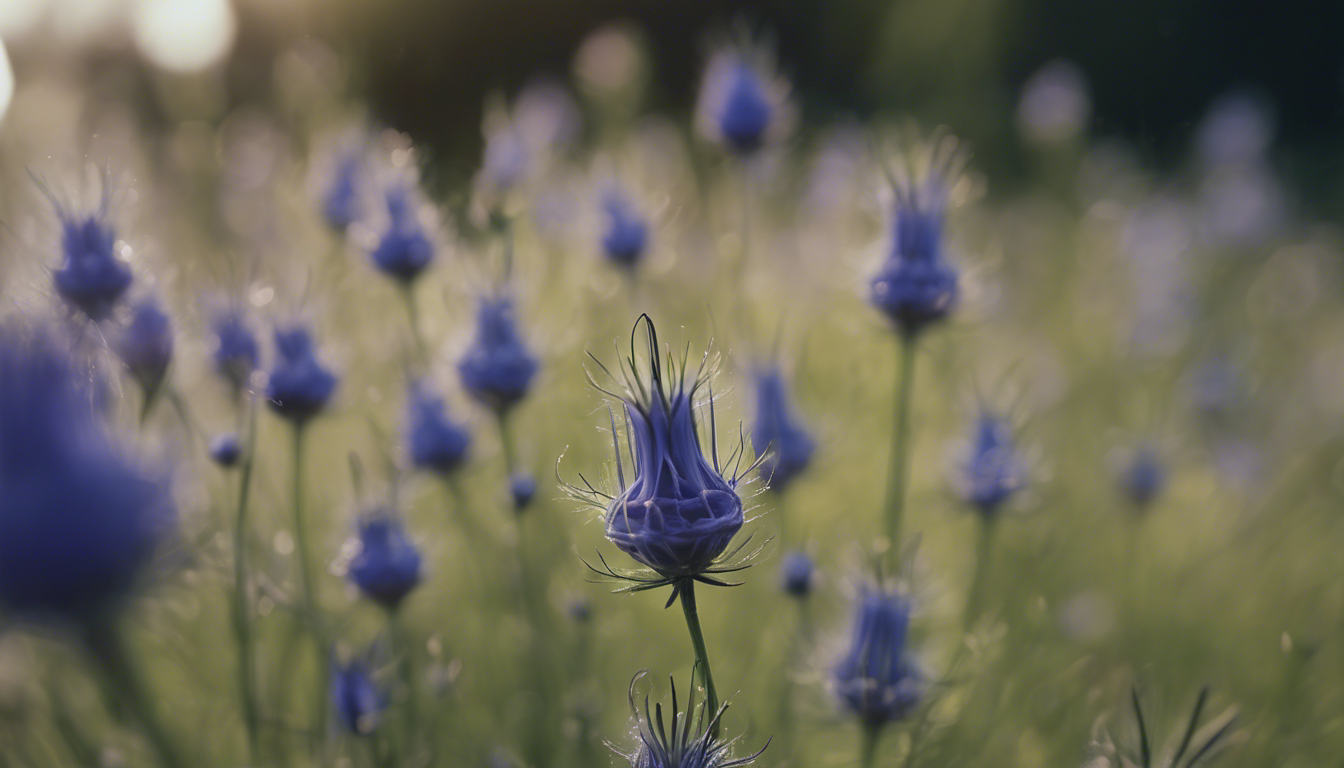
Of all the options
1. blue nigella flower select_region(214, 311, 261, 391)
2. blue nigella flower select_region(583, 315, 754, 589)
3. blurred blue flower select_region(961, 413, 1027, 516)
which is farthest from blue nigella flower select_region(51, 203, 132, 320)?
blurred blue flower select_region(961, 413, 1027, 516)

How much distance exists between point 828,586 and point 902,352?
280 millimetres

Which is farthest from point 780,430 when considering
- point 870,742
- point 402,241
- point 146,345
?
point 146,345

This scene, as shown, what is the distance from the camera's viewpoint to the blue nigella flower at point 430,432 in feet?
2.89

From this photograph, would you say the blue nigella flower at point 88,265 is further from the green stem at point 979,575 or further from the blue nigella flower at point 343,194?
the green stem at point 979,575

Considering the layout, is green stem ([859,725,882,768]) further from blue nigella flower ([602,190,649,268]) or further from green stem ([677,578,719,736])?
blue nigella flower ([602,190,649,268])

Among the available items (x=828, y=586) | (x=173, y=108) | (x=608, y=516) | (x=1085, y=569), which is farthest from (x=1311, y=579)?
(x=173, y=108)

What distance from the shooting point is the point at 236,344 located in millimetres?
823

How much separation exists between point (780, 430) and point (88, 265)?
2.08 feet

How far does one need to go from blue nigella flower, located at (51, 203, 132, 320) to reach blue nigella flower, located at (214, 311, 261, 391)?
0.42ft

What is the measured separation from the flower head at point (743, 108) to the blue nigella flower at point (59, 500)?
3.00 ft

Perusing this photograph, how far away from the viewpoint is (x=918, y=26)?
2799 millimetres

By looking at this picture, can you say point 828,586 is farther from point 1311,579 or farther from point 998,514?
point 1311,579

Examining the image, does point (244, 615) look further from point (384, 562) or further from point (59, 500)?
point (59, 500)

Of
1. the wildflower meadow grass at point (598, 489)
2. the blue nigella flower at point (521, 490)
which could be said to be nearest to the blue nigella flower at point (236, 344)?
the wildflower meadow grass at point (598, 489)
